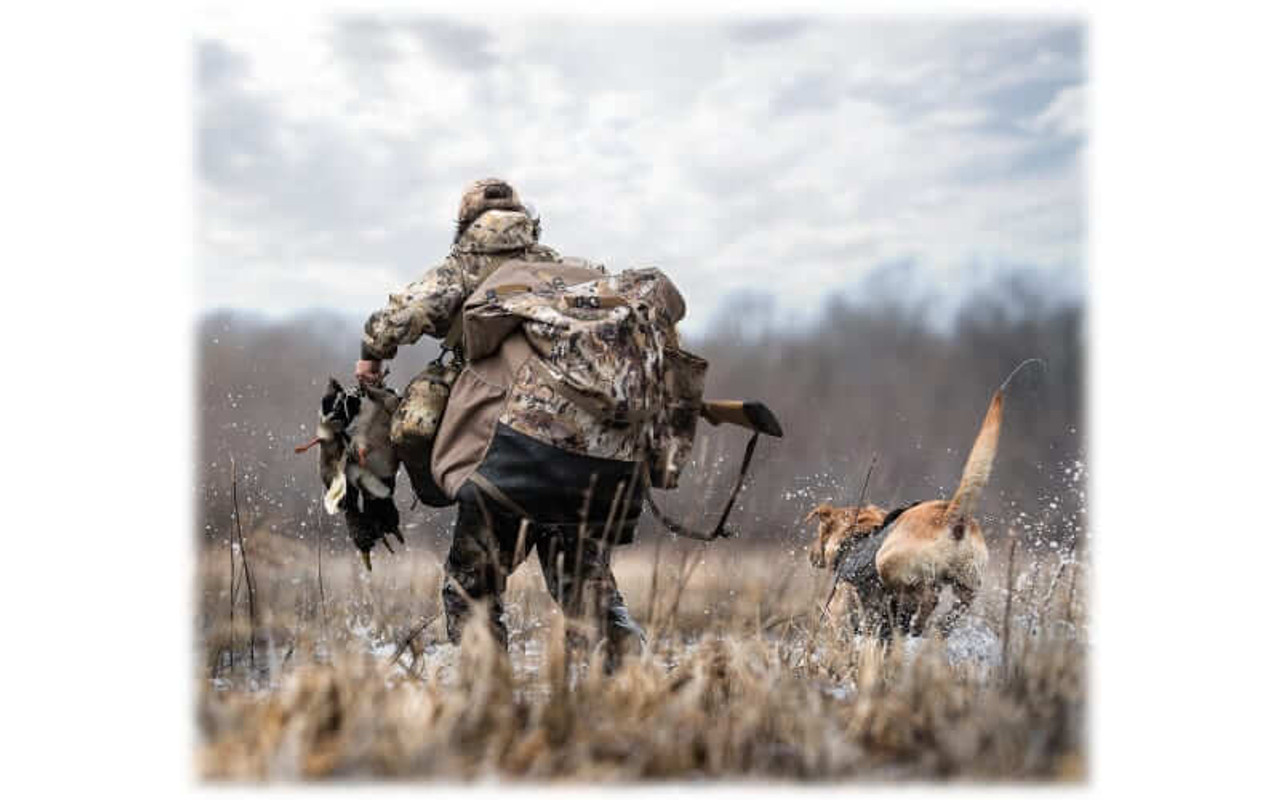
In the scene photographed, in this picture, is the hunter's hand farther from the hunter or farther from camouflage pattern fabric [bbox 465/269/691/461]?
camouflage pattern fabric [bbox 465/269/691/461]

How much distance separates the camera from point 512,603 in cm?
541

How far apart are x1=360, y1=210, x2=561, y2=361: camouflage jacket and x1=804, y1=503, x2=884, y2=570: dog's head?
72.0 inches

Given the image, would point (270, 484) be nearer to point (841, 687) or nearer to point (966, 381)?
point (841, 687)

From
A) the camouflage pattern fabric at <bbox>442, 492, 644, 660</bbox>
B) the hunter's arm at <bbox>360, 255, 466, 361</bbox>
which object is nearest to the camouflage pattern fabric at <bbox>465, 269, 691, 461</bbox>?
the hunter's arm at <bbox>360, 255, 466, 361</bbox>

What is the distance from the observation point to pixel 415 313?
11.7ft

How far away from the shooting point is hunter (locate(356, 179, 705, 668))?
133 inches

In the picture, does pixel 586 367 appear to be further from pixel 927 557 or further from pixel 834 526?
pixel 834 526

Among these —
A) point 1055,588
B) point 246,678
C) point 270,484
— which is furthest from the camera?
point 270,484

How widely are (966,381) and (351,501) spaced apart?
2.90m

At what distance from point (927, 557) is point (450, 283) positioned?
195 centimetres

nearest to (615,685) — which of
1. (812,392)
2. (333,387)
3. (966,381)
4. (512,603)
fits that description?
(333,387)

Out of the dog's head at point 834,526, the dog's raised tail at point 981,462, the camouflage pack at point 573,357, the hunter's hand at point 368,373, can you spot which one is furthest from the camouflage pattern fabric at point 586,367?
the dog's head at point 834,526

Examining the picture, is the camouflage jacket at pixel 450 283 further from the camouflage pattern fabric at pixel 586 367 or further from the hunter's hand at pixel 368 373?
the camouflage pattern fabric at pixel 586 367

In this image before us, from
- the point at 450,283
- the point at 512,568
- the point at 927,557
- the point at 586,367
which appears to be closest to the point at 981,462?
the point at 927,557
